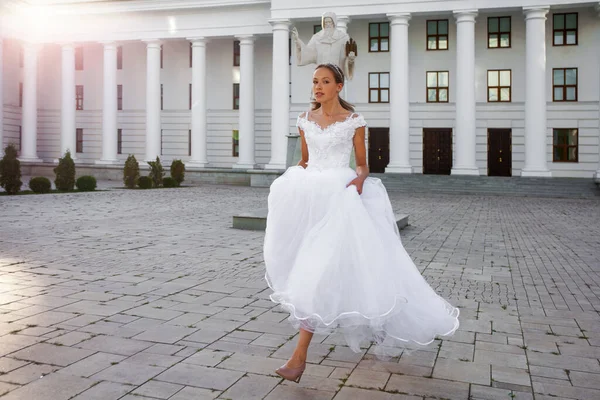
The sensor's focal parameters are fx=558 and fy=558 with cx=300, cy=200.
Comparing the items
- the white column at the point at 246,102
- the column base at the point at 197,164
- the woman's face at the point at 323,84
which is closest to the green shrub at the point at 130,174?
the column base at the point at 197,164

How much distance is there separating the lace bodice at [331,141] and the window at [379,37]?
36197 mm

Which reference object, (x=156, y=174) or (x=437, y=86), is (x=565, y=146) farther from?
(x=156, y=174)

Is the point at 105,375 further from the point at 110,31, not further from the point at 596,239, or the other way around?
the point at 110,31

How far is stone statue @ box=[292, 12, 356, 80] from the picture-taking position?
11734 millimetres

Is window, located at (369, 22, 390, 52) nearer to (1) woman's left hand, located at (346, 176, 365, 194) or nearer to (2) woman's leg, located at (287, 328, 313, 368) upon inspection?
(1) woman's left hand, located at (346, 176, 365, 194)

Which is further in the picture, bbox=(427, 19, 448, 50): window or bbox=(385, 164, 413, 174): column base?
bbox=(427, 19, 448, 50): window

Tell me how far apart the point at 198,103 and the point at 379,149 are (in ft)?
43.2

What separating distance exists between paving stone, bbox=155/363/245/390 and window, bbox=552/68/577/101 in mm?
37080

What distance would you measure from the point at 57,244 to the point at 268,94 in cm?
3345

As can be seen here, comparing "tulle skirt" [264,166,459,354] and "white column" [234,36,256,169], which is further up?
"white column" [234,36,256,169]

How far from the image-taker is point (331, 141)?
4.18 metres

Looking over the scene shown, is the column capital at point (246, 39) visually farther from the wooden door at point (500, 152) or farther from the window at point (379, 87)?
the wooden door at point (500, 152)

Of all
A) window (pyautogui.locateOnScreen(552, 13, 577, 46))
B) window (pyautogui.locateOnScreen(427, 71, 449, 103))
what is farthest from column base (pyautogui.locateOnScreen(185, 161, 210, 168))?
window (pyautogui.locateOnScreen(552, 13, 577, 46))

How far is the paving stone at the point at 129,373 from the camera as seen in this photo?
12.2ft
